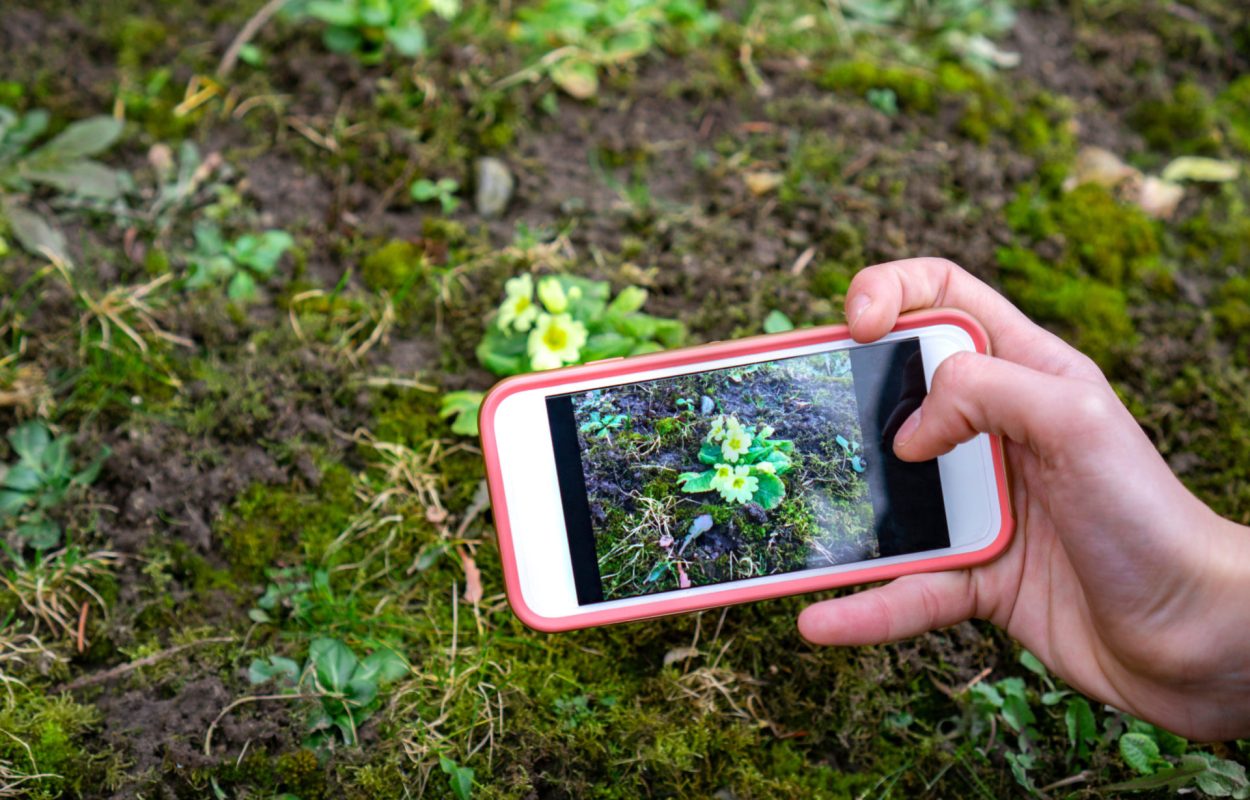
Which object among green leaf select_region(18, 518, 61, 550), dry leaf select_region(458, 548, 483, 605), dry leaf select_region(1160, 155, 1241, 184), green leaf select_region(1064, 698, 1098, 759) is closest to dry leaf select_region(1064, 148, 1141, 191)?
dry leaf select_region(1160, 155, 1241, 184)

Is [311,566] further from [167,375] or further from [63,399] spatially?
[63,399]

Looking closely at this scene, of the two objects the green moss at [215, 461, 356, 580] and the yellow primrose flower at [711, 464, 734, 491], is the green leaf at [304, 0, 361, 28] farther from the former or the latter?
the yellow primrose flower at [711, 464, 734, 491]

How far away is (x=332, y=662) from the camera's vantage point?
2428mm

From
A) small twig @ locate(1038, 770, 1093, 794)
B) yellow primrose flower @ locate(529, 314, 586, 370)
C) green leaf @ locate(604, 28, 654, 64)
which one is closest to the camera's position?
small twig @ locate(1038, 770, 1093, 794)

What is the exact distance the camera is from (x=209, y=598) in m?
2.57

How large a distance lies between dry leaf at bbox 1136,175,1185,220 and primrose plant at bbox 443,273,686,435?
1.99 metres

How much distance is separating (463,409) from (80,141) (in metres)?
1.86

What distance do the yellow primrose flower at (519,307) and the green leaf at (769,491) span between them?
0.92 metres

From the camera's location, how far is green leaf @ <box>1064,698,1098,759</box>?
2447 mm

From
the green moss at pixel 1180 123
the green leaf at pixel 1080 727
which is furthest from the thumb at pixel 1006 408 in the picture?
the green moss at pixel 1180 123

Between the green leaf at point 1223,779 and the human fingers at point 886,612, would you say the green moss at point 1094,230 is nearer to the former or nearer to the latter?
the human fingers at point 886,612

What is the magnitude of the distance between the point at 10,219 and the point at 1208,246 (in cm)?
441

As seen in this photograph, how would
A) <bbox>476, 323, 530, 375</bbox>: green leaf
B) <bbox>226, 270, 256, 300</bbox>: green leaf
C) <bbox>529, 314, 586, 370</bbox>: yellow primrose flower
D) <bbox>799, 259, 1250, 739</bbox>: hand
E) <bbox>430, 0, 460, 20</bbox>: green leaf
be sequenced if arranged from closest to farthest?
<bbox>799, 259, 1250, 739</bbox>: hand
<bbox>529, 314, 586, 370</bbox>: yellow primrose flower
<bbox>476, 323, 530, 375</bbox>: green leaf
<bbox>226, 270, 256, 300</bbox>: green leaf
<bbox>430, 0, 460, 20</bbox>: green leaf

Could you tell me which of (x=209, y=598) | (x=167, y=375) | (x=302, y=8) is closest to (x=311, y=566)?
(x=209, y=598)
